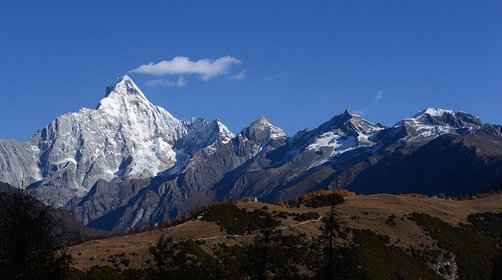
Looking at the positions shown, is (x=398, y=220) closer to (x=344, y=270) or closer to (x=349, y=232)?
(x=349, y=232)

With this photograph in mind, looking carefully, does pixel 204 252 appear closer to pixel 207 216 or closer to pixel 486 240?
pixel 207 216

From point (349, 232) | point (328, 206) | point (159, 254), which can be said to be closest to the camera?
point (159, 254)

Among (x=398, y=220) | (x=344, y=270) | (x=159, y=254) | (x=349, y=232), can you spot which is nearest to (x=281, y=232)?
(x=349, y=232)

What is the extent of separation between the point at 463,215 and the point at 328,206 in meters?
26.0

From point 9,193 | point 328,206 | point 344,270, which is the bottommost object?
point 344,270

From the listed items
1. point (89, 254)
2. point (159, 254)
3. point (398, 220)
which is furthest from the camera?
point (398, 220)

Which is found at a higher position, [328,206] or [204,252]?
[328,206]

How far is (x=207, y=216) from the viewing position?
112 m

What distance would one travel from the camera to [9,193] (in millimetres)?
44062

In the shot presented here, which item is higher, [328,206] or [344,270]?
[328,206]

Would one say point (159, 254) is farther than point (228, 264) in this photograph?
No

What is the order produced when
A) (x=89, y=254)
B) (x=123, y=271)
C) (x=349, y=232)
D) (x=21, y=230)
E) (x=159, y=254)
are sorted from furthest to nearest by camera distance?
(x=349, y=232), (x=89, y=254), (x=123, y=271), (x=159, y=254), (x=21, y=230)

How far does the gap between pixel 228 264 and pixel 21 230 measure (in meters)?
47.8

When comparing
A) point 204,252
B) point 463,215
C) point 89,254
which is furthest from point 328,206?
point 89,254
